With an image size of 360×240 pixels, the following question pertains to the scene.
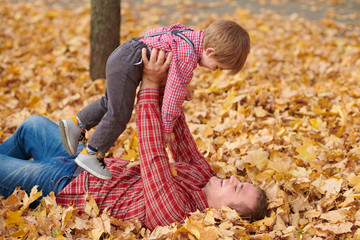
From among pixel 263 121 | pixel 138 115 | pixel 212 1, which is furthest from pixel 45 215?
pixel 212 1

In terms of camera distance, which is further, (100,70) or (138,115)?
(100,70)

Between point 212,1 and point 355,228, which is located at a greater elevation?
point 212,1

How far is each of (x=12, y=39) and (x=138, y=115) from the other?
14.4ft

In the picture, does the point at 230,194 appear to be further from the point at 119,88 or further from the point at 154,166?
the point at 119,88

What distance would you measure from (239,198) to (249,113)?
5.43 ft

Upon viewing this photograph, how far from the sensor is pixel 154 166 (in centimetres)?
230

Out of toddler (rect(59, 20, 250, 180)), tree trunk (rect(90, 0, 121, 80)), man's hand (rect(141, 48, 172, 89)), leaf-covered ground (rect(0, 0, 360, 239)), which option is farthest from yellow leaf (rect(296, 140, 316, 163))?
tree trunk (rect(90, 0, 121, 80))

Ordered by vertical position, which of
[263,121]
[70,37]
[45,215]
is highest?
[70,37]

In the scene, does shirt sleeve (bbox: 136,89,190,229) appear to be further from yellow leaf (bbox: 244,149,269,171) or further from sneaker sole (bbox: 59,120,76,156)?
yellow leaf (bbox: 244,149,269,171)

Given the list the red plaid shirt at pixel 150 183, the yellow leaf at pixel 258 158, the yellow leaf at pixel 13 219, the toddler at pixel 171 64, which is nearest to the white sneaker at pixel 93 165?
the toddler at pixel 171 64

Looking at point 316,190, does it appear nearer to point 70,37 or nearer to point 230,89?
point 230,89

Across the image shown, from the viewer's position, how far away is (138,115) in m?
2.31

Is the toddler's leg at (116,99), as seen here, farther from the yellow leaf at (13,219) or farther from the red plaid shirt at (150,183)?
the yellow leaf at (13,219)

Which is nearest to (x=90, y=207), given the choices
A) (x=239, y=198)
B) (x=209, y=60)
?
(x=239, y=198)
